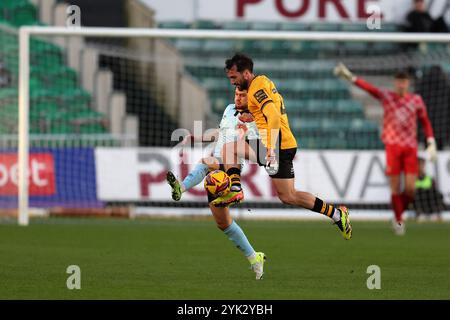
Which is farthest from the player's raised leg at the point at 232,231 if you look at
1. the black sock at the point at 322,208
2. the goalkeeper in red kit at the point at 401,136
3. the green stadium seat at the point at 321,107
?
the green stadium seat at the point at 321,107

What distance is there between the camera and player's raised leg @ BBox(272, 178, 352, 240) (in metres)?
9.64

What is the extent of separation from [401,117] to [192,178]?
6495mm

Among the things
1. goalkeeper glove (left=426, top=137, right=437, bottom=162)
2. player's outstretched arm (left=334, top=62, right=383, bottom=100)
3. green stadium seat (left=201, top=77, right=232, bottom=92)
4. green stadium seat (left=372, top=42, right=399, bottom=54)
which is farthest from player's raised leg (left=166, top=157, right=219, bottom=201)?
green stadium seat (left=372, top=42, right=399, bottom=54)

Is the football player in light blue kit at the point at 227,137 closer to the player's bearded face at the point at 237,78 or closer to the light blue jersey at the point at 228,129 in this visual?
the light blue jersey at the point at 228,129

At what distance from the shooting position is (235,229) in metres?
9.23

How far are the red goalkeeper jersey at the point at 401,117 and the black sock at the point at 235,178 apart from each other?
6.44 meters

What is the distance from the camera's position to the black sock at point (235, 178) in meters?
9.06

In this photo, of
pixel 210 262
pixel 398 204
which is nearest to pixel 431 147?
pixel 398 204

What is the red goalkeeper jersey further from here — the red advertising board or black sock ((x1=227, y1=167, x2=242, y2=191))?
black sock ((x1=227, y1=167, x2=242, y2=191))

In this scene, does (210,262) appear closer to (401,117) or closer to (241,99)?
(241,99)

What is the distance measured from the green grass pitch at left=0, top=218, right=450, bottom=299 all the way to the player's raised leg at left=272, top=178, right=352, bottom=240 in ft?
1.46

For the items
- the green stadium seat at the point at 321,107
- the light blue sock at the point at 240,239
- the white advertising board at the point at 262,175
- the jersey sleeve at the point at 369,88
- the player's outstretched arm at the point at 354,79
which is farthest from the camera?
the green stadium seat at the point at 321,107

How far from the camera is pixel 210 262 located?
10.4 metres
